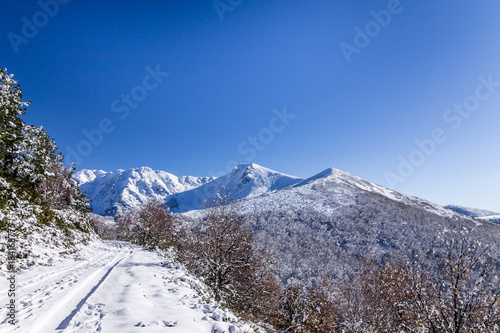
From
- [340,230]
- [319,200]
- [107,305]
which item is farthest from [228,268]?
[319,200]

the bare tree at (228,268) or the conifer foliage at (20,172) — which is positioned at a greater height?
the conifer foliage at (20,172)

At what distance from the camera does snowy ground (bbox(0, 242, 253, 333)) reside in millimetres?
5771

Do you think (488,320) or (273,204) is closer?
(488,320)

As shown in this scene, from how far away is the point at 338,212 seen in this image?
7381 centimetres

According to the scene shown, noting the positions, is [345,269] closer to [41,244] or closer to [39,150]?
[41,244]

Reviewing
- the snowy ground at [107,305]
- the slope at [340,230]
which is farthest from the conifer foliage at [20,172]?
the slope at [340,230]

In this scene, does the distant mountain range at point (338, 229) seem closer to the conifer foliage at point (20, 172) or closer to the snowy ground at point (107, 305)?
the conifer foliage at point (20, 172)

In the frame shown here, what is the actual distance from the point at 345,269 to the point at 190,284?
46.0 metres

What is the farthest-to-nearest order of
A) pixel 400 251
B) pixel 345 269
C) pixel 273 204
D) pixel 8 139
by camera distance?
pixel 273 204, pixel 400 251, pixel 345 269, pixel 8 139

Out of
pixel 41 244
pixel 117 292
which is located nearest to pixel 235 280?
pixel 117 292

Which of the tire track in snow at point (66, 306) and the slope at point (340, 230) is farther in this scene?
the slope at point (340, 230)

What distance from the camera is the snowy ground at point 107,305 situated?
5.77 m

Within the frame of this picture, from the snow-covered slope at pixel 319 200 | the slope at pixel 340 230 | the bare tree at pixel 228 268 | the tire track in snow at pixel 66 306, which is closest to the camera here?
the tire track in snow at pixel 66 306

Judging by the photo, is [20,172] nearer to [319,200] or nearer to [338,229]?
[338,229]
